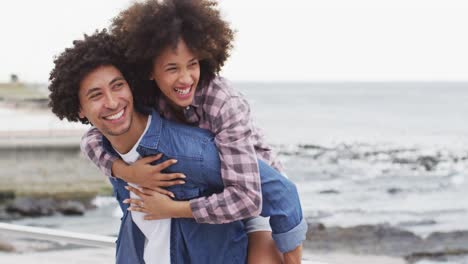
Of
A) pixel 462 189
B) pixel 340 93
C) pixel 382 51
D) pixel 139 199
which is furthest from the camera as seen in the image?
pixel 340 93

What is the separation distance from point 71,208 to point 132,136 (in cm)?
1737

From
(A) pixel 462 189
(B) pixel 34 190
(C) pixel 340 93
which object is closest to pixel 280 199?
(A) pixel 462 189

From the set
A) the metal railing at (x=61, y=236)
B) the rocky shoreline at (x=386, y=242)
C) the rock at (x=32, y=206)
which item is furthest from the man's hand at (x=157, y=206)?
the rock at (x=32, y=206)

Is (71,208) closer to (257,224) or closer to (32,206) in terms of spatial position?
(32,206)

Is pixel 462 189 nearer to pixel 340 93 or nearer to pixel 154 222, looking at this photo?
pixel 154 222

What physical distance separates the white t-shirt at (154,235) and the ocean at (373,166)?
35.0ft

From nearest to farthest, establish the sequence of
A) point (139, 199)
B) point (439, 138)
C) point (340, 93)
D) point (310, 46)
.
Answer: point (139, 199) → point (439, 138) → point (310, 46) → point (340, 93)

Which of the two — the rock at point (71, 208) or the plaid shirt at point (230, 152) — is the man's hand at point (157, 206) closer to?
the plaid shirt at point (230, 152)

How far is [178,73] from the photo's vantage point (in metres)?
1.28

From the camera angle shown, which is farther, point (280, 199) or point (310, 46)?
point (310, 46)

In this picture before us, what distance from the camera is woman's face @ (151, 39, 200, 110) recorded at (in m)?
1.28

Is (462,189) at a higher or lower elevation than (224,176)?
lower

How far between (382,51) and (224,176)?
35226 mm

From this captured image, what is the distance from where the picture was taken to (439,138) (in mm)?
25969
